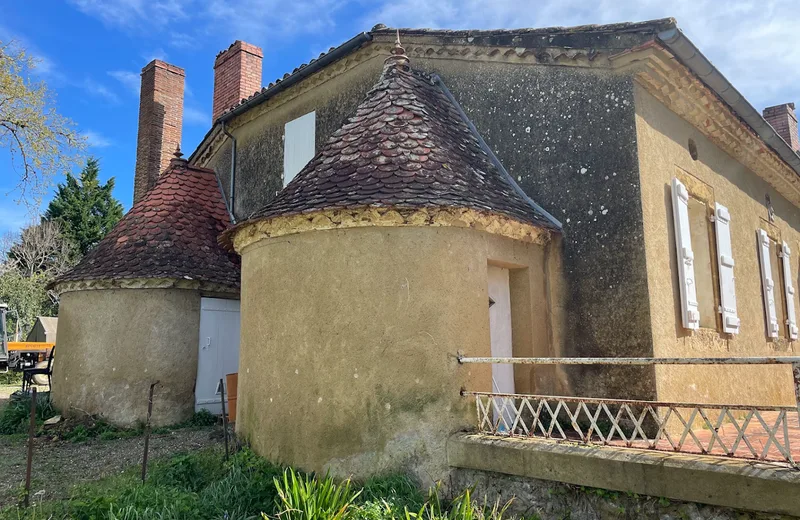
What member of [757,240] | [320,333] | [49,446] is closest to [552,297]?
[320,333]

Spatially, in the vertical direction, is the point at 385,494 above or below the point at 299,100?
below

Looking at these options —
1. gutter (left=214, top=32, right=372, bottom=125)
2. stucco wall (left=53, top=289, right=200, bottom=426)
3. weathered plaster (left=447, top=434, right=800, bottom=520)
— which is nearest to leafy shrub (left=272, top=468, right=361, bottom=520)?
weathered plaster (left=447, top=434, right=800, bottom=520)

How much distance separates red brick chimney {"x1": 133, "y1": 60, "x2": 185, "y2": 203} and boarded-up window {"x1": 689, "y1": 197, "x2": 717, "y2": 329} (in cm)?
1333

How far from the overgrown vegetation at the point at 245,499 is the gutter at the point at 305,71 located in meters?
6.26

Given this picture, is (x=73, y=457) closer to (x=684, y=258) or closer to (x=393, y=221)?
(x=393, y=221)

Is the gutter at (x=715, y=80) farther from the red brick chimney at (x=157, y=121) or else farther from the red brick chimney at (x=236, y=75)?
the red brick chimney at (x=157, y=121)

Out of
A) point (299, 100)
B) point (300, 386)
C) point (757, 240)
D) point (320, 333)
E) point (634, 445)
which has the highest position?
point (299, 100)

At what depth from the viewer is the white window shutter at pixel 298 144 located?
1034cm

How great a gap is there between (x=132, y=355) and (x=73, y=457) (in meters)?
2.04

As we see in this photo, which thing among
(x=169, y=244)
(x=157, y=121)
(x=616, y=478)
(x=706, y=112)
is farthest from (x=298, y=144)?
(x=616, y=478)

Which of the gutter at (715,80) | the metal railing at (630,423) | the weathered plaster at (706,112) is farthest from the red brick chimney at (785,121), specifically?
the metal railing at (630,423)

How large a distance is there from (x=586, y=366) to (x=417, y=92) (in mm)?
4045

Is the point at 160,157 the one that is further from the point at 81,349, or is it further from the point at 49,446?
the point at 49,446

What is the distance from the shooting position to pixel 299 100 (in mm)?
10797
